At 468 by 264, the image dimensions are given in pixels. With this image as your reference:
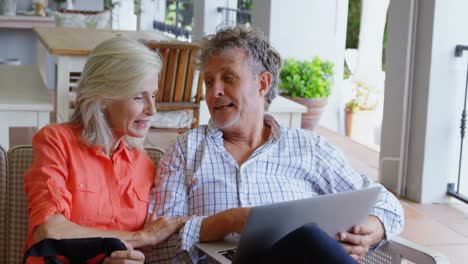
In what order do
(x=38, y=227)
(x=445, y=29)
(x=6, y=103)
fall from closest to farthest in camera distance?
1. (x=38, y=227)
2. (x=6, y=103)
3. (x=445, y=29)

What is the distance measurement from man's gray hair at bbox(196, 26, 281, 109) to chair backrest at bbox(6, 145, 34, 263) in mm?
568

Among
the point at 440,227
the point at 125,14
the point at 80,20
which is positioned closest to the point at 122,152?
the point at 440,227

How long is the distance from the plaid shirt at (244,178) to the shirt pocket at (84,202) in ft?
0.59

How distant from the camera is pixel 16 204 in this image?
207 cm

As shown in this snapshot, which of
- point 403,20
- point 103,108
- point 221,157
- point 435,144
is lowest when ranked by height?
point 435,144

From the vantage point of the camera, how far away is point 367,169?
5238 mm

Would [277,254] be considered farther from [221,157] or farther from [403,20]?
[403,20]

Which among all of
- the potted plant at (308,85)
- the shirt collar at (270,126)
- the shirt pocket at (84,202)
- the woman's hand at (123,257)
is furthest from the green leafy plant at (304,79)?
the woman's hand at (123,257)

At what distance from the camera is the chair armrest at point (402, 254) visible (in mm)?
1960

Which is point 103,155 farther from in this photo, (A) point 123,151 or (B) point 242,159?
(B) point 242,159

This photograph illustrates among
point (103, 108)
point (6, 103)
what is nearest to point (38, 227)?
point (103, 108)

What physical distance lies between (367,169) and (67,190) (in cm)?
359

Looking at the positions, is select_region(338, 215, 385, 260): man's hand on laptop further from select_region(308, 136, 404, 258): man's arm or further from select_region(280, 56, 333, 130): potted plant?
select_region(280, 56, 333, 130): potted plant

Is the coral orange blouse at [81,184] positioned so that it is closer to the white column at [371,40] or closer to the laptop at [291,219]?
the laptop at [291,219]
